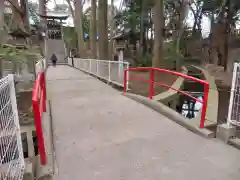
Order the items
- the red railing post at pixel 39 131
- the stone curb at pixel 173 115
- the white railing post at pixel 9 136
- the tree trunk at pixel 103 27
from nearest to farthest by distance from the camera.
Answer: the white railing post at pixel 9 136 → the red railing post at pixel 39 131 → the stone curb at pixel 173 115 → the tree trunk at pixel 103 27

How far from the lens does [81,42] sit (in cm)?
2133

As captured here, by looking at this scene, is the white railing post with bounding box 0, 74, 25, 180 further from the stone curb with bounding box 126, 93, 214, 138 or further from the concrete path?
the stone curb with bounding box 126, 93, 214, 138

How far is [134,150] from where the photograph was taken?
3021mm

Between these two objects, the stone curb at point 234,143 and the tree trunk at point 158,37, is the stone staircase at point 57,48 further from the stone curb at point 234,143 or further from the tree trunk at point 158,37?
the stone curb at point 234,143

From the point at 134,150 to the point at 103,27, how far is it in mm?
10682

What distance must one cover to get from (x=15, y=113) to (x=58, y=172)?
93 centimetres

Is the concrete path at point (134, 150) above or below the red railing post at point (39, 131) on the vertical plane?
below

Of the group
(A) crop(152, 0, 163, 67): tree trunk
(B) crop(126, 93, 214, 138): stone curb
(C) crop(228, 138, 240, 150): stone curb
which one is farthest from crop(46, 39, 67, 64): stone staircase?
(C) crop(228, 138, 240, 150): stone curb

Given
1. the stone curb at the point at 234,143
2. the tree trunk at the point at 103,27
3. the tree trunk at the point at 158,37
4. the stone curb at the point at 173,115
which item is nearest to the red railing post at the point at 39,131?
the stone curb at the point at 173,115

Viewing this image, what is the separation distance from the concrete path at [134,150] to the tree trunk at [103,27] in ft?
27.8

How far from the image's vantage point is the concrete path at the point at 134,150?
2.50 m

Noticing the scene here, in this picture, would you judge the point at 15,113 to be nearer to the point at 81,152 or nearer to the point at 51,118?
the point at 81,152

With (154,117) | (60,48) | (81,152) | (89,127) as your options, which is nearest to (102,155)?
(81,152)

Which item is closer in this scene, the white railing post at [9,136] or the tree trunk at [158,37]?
the white railing post at [9,136]
